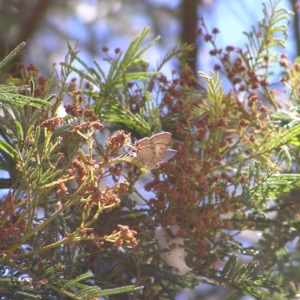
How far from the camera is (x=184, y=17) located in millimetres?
2191

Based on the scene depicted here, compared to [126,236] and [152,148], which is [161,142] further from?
[126,236]

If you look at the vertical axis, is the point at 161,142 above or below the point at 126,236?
above

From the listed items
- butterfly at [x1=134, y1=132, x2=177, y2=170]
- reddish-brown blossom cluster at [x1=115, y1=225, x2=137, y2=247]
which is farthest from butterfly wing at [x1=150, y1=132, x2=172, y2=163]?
reddish-brown blossom cluster at [x1=115, y1=225, x2=137, y2=247]

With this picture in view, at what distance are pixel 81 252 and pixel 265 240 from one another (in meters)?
0.47

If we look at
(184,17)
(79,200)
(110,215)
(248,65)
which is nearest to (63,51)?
(184,17)

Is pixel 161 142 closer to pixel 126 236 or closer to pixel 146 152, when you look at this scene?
pixel 146 152

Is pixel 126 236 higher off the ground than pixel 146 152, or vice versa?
pixel 146 152

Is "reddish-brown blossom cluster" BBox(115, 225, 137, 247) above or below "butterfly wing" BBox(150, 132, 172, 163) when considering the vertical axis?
below

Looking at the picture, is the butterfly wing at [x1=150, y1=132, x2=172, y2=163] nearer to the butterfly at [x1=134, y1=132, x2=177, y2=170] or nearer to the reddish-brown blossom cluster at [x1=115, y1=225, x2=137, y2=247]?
the butterfly at [x1=134, y1=132, x2=177, y2=170]

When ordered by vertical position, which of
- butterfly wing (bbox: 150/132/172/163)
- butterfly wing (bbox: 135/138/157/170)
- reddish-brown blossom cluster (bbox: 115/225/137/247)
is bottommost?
reddish-brown blossom cluster (bbox: 115/225/137/247)

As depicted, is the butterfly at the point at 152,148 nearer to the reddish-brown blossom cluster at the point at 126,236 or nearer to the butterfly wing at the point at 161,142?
the butterfly wing at the point at 161,142

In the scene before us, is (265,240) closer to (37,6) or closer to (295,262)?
(295,262)

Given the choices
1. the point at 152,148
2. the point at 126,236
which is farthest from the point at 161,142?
the point at 126,236

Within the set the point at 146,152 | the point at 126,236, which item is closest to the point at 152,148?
the point at 146,152
